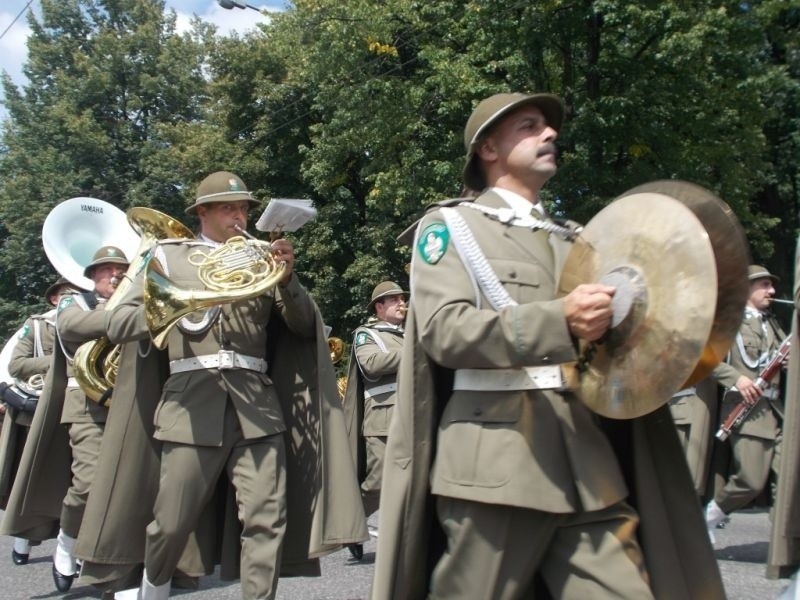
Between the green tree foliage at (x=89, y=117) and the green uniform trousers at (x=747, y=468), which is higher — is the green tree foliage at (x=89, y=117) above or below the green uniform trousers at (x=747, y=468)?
above

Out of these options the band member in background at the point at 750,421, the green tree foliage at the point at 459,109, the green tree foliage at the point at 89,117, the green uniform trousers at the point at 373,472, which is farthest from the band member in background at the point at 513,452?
the green tree foliage at the point at 89,117

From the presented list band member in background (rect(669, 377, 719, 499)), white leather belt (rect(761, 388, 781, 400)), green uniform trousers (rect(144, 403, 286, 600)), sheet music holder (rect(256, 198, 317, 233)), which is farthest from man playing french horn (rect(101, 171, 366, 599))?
white leather belt (rect(761, 388, 781, 400))

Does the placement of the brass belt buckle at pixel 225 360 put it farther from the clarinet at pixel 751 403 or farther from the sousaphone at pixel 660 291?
the clarinet at pixel 751 403

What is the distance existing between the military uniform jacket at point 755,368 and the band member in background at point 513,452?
14.9 feet

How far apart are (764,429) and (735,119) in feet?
37.1

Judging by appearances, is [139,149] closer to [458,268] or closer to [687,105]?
[687,105]

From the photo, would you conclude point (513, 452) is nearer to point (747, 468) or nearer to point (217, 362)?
point (217, 362)

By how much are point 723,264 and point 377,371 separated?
599cm

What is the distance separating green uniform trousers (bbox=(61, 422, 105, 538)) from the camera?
272 inches

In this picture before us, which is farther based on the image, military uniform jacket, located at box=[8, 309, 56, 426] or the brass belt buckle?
military uniform jacket, located at box=[8, 309, 56, 426]

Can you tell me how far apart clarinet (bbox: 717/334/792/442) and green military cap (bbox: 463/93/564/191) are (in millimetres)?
4458

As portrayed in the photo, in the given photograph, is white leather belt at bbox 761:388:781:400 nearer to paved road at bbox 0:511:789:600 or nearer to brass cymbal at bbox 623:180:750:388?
paved road at bbox 0:511:789:600

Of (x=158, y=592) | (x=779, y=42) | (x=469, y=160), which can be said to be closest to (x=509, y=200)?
(x=469, y=160)

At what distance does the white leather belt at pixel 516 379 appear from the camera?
301 centimetres
